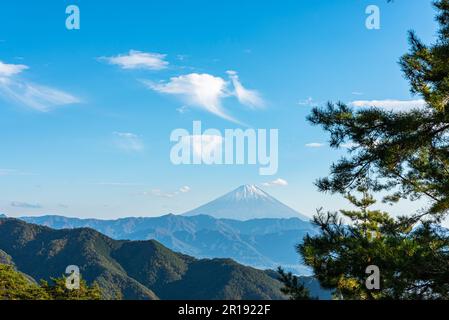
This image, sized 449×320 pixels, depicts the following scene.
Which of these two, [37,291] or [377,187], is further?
[37,291]

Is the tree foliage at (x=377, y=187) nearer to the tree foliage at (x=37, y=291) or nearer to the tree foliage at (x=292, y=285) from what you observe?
the tree foliage at (x=292, y=285)

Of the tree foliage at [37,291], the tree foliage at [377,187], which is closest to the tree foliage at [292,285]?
the tree foliage at [377,187]

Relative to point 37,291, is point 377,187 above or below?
above

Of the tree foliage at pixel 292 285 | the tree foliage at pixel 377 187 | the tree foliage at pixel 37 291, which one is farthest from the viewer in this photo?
the tree foliage at pixel 37 291

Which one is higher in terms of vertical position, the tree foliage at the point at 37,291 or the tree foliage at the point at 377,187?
the tree foliage at the point at 377,187

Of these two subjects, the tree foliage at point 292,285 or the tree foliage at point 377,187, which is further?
the tree foliage at point 292,285

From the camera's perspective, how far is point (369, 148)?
8352 millimetres

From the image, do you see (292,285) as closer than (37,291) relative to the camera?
Yes

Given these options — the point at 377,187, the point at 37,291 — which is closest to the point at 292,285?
the point at 377,187

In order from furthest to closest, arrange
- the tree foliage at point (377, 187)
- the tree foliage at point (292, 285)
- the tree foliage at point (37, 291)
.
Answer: the tree foliage at point (37, 291)
the tree foliage at point (292, 285)
the tree foliage at point (377, 187)

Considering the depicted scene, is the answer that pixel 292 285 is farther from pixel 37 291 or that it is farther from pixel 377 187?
pixel 37 291
